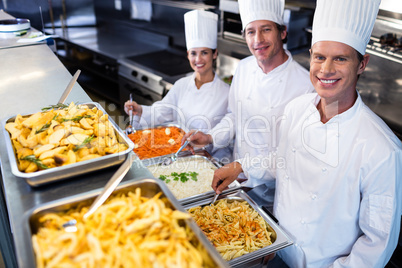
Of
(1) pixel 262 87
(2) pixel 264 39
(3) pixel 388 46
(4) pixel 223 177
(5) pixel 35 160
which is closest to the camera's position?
(5) pixel 35 160

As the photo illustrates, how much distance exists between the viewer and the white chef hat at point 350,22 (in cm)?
146

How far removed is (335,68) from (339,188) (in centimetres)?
56

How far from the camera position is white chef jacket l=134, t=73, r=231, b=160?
2736 millimetres

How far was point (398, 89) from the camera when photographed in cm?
261

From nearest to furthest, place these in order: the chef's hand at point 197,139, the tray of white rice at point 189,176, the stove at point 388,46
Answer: the tray of white rice at point 189,176, the chef's hand at point 197,139, the stove at point 388,46

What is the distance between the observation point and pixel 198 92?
2752 millimetres

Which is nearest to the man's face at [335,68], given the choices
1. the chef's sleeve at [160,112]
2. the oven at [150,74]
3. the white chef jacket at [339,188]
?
the white chef jacket at [339,188]

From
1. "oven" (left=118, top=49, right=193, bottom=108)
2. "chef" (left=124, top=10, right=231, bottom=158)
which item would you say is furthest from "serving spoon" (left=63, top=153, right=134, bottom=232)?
"oven" (left=118, top=49, right=193, bottom=108)

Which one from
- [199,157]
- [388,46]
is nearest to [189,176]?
[199,157]

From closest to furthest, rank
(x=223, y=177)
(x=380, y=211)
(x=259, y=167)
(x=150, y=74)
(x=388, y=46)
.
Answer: (x=380, y=211) < (x=223, y=177) < (x=259, y=167) < (x=388, y=46) < (x=150, y=74)

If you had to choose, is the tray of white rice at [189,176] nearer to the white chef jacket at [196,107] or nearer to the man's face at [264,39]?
the white chef jacket at [196,107]

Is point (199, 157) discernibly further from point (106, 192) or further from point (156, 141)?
point (106, 192)

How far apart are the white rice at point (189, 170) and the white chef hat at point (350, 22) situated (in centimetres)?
107

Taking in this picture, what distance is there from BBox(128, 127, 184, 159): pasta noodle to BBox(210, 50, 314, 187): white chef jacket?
0.98 ft
